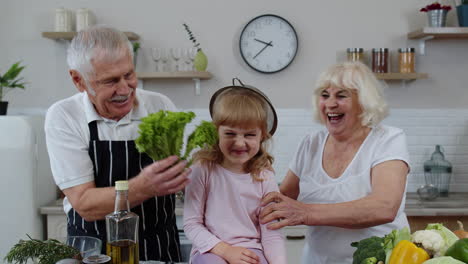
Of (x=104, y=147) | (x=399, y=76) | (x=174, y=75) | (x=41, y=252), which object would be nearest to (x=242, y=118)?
(x=104, y=147)

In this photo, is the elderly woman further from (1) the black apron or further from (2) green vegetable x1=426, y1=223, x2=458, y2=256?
(2) green vegetable x1=426, y1=223, x2=458, y2=256

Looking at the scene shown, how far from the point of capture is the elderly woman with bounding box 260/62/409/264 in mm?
1977

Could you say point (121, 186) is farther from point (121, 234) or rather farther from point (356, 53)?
point (356, 53)

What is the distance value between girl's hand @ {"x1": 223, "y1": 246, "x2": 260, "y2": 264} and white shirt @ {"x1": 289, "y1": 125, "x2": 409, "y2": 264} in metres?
0.45

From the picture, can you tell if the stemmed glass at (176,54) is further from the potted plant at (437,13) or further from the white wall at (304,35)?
the potted plant at (437,13)

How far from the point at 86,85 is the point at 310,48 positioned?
2847 millimetres

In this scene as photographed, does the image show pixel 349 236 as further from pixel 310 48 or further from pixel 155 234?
pixel 310 48

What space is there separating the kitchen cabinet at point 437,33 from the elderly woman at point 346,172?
6.97ft

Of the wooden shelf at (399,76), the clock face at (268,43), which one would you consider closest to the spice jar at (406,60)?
the wooden shelf at (399,76)

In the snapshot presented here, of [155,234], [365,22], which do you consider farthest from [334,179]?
[365,22]

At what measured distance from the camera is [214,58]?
4.46 metres

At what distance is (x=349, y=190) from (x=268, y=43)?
8.17 ft

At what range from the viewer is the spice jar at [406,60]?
14.0 ft

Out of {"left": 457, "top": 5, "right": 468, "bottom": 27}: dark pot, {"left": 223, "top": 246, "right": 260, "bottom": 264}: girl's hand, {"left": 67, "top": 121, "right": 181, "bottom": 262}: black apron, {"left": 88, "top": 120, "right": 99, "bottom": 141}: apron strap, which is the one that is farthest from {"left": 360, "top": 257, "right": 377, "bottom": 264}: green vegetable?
{"left": 457, "top": 5, "right": 468, "bottom": 27}: dark pot
